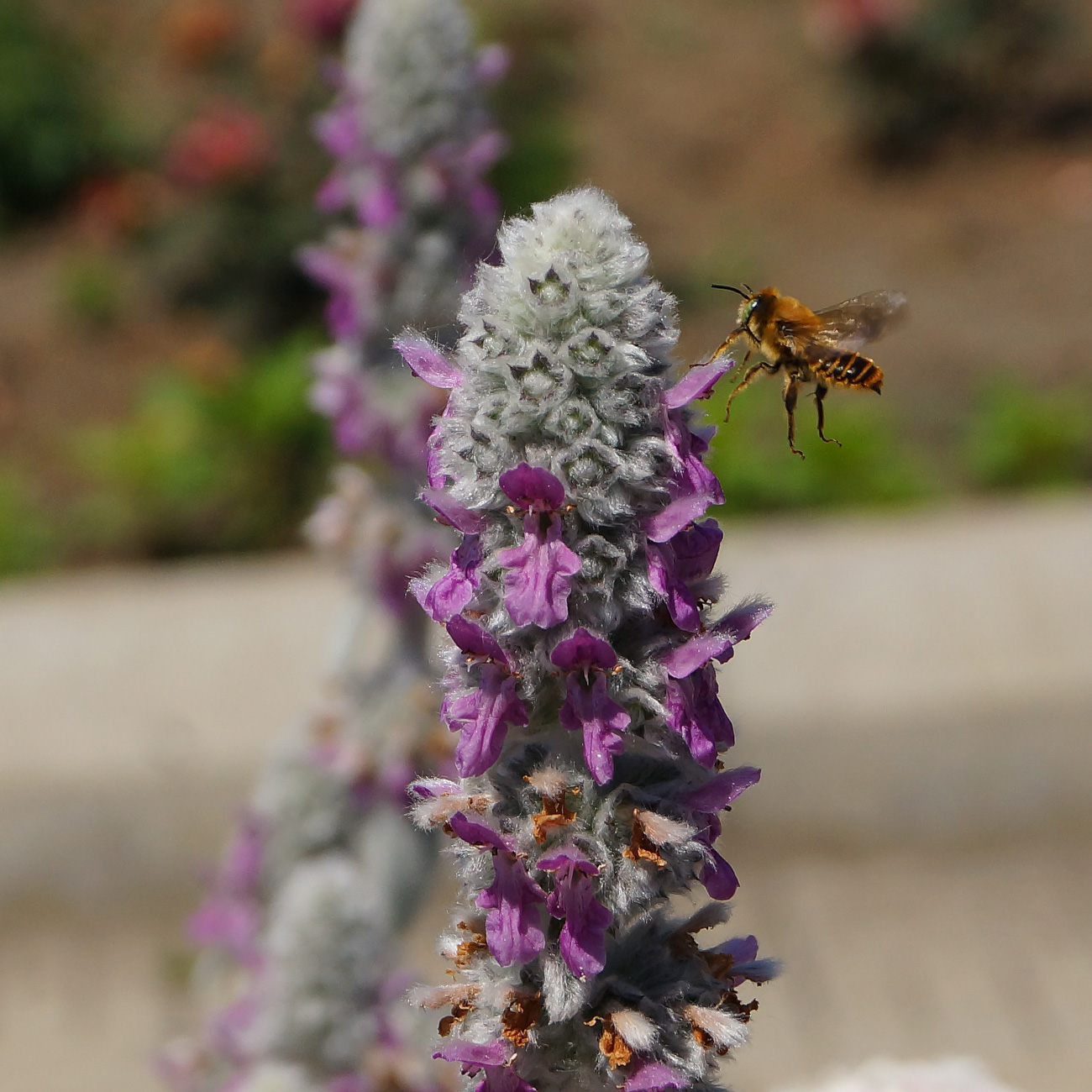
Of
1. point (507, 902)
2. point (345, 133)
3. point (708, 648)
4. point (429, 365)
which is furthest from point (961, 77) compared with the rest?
point (507, 902)

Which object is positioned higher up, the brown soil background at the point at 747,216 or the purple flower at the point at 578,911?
the brown soil background at the point at 747,216

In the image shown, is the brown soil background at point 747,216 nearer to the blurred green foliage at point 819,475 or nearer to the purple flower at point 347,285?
the blurred green foliage at point 819,475

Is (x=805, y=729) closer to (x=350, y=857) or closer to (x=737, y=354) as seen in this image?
(x=350, y=857)

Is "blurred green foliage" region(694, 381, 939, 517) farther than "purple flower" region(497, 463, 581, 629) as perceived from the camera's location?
Yes

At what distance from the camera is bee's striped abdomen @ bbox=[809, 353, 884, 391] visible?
8.54 feet

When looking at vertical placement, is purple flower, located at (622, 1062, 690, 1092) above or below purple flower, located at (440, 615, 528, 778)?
below

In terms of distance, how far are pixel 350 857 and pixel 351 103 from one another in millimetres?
1808

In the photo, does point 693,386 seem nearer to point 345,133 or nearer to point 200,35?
point 345,133

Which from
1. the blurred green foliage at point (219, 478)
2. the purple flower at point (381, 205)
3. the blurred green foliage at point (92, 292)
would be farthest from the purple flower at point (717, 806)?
the blurred green foliage at point (92, 292)

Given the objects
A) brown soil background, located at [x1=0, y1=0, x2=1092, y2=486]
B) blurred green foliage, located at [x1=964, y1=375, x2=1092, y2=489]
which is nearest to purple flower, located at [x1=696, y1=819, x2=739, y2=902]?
blurred green foliage, located at [x1=964, y1=375, x2=1092, y2=489]

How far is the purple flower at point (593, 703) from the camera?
1.42 m

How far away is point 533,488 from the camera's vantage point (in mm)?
1403

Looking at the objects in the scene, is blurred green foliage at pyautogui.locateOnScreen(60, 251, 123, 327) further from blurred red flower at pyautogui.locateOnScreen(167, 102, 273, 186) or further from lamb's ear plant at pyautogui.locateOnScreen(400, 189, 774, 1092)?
lamb's ear plant at pyautogui.locateOnScreen(400, 189, 774, 1092)

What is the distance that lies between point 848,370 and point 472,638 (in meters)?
1.42
